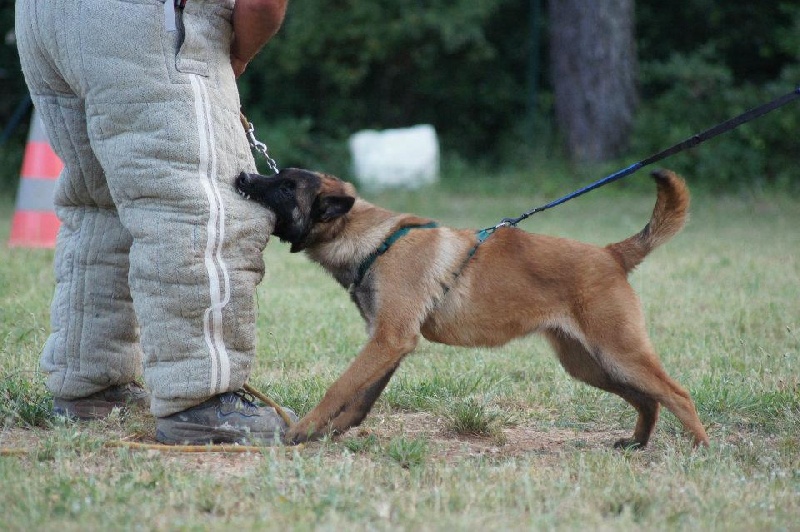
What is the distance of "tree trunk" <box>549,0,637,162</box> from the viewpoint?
16.1 metres

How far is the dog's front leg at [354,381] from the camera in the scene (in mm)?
4121

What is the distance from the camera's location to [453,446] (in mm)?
4262

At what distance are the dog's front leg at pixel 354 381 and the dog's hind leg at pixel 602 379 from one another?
2.67 ft

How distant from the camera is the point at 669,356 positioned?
5832 mm

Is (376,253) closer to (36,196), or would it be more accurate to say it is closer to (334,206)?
(334,206)

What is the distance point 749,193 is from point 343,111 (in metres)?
8.06

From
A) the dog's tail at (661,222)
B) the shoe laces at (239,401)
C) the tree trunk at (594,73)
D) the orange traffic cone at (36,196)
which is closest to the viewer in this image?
the shoe laces at (239,401)

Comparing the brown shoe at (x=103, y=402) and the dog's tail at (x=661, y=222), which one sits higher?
the dog's tail at (x=661, y=222)

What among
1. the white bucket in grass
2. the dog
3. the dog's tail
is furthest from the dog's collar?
the white bucket in grass

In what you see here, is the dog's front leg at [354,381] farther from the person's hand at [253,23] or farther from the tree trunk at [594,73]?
the tree trunk at [594,73]

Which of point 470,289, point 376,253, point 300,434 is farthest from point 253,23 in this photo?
point 300,434

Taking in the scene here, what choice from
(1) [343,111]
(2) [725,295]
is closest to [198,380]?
(2) [725,295]

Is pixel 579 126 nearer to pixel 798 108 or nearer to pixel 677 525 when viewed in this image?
pixel 798 108

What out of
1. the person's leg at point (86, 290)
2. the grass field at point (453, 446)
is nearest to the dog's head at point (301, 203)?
the person's leg at point (86, 290)
